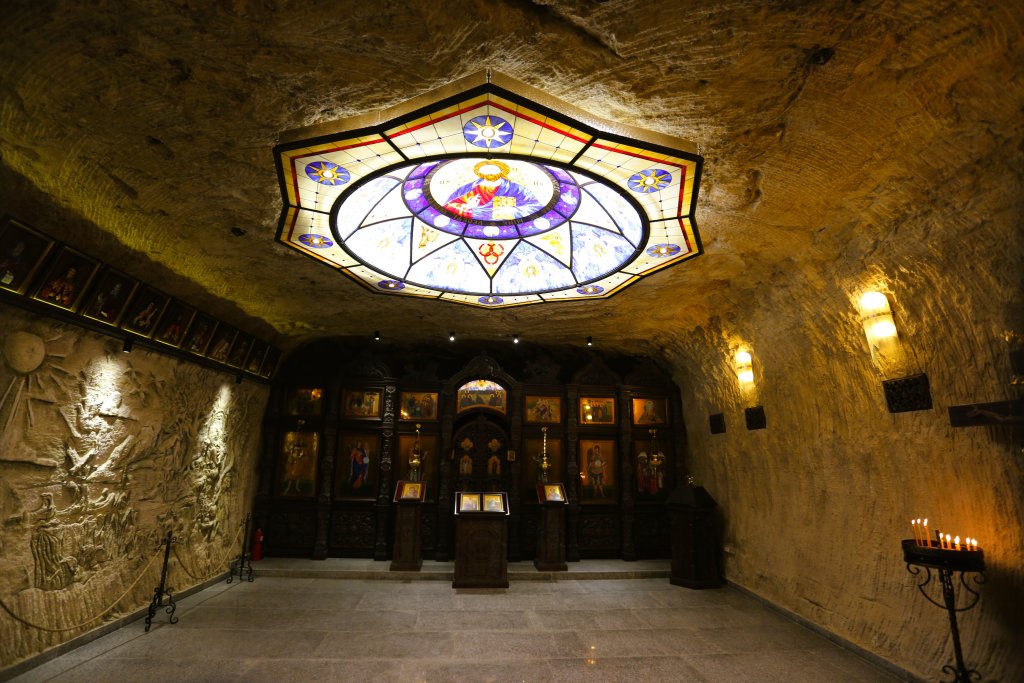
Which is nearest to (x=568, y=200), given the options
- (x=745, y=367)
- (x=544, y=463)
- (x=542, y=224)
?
(x=542, y=224)

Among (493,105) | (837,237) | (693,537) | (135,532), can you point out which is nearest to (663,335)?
(693,537)

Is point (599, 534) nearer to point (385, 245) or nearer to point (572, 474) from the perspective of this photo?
point (572, 474)

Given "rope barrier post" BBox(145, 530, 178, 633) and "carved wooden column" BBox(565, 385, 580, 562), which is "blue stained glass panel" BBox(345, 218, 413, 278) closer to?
"rope barrier post" BBox(145, 530, 178, 633)

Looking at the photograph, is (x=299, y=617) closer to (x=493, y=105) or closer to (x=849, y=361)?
(x=493, y=105)

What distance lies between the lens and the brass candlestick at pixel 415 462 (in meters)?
9.03

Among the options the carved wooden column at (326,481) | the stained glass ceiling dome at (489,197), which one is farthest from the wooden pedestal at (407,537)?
the stained glass ceiling dome at (489,197)

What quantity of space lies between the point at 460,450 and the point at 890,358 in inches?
282

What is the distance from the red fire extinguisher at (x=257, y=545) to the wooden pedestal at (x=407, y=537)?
8.41 ft

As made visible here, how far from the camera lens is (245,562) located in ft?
27.7

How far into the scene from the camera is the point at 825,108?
333cm

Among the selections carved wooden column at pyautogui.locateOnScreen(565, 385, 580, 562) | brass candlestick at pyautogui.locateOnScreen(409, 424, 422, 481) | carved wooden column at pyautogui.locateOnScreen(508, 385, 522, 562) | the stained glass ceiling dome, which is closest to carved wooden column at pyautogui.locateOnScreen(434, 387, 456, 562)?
brass candlestick at pyautogui.locateOnScreen(409, 424, 422, 481)

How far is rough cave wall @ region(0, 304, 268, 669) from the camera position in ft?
14.7

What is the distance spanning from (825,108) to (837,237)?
1840 millimetres

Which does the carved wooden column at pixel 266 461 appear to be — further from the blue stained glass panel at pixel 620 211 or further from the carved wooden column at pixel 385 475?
the blue stained glass panel at pixel 620 211
